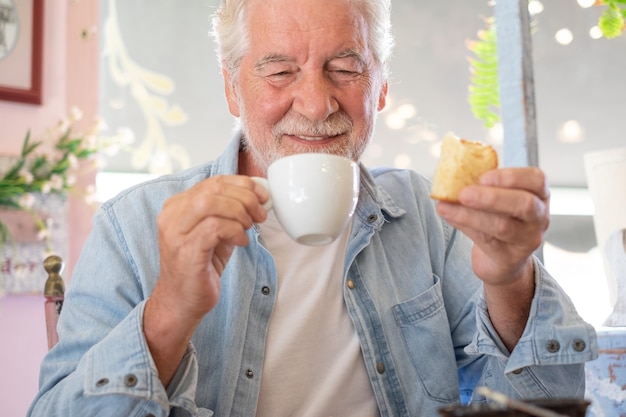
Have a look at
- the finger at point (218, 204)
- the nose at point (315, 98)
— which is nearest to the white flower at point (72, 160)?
the nose at point (315, 98)

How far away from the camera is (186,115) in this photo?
298 cm

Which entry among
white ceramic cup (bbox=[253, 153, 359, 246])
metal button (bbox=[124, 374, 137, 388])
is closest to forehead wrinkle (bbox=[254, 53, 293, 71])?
white ceramic cup (bbox=[253, 153, 359, 246])

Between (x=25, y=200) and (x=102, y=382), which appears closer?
(x=102, y=382)

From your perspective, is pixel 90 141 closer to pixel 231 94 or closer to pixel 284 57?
pixel 231 94

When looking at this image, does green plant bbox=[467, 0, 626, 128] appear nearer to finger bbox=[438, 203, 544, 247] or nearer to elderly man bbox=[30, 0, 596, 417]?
elderly man bbox=[30, 0, 596, 417]

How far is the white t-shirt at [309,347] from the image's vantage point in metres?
1.22

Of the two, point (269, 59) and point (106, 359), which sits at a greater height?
point (269, 59)

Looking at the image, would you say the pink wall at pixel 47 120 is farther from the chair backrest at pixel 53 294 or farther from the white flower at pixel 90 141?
the chair backrest at pixel 53 294

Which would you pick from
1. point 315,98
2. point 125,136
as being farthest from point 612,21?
point 125,136

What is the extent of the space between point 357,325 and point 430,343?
0.48 ft

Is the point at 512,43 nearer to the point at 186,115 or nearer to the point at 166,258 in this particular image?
the point at 166,258

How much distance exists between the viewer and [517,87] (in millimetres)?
1737

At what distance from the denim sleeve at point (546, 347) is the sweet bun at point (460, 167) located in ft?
0.91

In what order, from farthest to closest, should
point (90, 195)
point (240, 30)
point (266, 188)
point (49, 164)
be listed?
1. point (90, 195)
2. point (49, 164)
3. point (240, 30)
4. point (266, 188)
